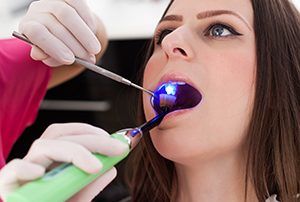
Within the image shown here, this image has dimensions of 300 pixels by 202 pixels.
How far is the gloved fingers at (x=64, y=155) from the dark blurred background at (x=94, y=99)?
132 cm

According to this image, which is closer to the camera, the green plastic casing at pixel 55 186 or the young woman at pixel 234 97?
the green plastic casing at pixel 55 186

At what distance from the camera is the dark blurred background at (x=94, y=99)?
6.80ft

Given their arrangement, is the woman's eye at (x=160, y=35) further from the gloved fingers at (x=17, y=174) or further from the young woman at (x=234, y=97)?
the gloved fingers at (x=17, y=174)

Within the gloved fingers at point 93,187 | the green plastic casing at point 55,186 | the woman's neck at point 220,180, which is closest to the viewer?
the green plastic casing at point 55,186

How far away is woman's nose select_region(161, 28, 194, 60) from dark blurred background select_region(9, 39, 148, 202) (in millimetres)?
1106

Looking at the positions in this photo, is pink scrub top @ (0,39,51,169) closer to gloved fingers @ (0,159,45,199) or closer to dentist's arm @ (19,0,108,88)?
dentist's arm @ (19,0,108,88)

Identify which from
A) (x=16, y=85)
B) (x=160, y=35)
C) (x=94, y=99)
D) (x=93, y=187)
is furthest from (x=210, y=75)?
(x=94, y=99)

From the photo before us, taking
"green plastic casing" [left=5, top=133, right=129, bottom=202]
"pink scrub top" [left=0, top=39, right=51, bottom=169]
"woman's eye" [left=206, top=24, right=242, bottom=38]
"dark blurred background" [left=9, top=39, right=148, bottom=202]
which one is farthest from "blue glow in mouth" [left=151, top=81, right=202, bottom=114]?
"dark blurred background" [left=9, top=39, right=148, bottom=202]

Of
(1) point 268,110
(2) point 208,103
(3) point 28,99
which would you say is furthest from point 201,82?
(3) point 28,99

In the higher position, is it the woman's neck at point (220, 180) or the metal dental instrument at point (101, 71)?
the metal dental instrument at point (101, 71)

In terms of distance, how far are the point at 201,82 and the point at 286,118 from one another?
0.19m

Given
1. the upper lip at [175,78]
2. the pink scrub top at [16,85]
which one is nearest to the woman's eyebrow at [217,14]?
the upper lip at [175,78]

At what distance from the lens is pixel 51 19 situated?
2.90ft

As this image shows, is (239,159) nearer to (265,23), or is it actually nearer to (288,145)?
(288,145)
